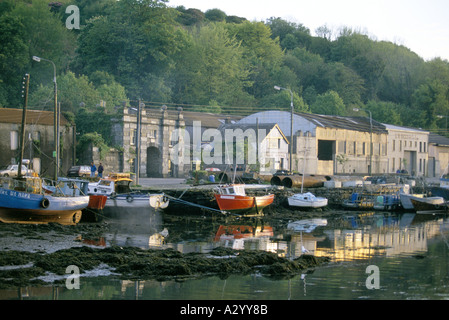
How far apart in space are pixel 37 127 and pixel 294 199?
24249 mm

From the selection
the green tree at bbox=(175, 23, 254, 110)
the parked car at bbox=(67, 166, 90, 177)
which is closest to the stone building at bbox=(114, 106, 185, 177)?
the parked car at bbox=(67, 166, 90, 177)

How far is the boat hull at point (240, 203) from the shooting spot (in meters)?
41.6

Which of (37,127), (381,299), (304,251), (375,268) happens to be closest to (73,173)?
(37,127)

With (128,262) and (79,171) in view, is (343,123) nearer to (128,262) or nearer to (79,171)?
(79,171)

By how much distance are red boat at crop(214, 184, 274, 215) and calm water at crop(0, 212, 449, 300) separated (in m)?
1.57

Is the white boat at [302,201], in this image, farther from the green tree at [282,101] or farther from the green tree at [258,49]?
the green tree at [258,49]

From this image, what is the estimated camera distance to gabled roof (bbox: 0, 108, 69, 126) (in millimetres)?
54375

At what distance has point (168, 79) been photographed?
97.2 m

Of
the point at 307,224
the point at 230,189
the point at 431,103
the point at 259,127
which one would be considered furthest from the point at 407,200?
the point at 431,103

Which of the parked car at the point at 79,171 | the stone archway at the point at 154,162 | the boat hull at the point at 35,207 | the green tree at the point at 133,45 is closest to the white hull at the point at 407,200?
the stone archway at the point at 154,162

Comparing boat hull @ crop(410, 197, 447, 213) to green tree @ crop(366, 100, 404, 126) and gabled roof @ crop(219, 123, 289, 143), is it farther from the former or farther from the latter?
green tree @ crop(366, 100, 404, 126)

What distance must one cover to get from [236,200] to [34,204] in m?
14.4

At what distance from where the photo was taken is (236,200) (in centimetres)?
4191

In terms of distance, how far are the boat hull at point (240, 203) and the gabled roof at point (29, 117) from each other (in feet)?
72.9
